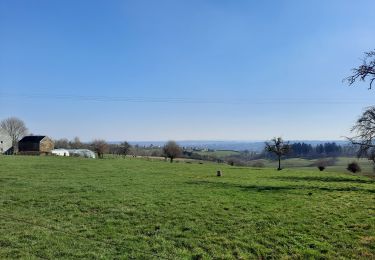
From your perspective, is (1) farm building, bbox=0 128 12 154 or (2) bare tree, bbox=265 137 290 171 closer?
(2) bare tree, bbox=265 137 290 171

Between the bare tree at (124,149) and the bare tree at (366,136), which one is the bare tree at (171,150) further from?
the bare tree at (366,136)

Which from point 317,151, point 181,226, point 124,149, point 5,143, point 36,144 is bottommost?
point 181,226

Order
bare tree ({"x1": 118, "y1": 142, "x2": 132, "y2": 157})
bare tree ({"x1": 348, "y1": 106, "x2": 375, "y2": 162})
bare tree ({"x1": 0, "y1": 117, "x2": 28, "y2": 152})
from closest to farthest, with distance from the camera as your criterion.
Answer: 1. bare tree ({"x1": 348, "y1": 106, "x2": 375, "y2": 162})
2. bare tree ({"x1": 118, "y1": 142, "x2": 132, "y2": 157})
3. bare tree ({"x1": 0, "y1": 117, "x2": 28, "y2": 152})

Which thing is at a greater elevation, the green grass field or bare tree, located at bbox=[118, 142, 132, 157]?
bare tree, located at bbox=[118, 142, 132, 157]

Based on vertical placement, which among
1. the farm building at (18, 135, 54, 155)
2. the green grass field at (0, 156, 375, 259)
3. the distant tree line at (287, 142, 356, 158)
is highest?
the farm building at (18, 135, 54, 155)

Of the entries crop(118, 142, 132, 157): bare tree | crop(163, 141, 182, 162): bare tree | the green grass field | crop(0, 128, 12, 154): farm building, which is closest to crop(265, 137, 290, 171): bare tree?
crop(163, 141, 182, 162): bare tree

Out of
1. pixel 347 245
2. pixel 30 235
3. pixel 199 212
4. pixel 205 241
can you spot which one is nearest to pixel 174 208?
pixel 199 212

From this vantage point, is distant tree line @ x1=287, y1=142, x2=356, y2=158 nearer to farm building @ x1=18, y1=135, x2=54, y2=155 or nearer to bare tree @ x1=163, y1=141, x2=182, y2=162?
bare tree @ x1=163, y1=141, x2=182, y2=162

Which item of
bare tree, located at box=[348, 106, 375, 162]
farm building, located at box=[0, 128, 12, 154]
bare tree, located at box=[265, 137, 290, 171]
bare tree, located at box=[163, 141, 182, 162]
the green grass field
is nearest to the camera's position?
the green grass field

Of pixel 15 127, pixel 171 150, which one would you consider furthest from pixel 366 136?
pixel 15 127

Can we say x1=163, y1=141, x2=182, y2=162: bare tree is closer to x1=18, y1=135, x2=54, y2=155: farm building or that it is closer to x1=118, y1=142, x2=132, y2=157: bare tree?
x1=118, y1=142, x2=132, y2=157: bare tree

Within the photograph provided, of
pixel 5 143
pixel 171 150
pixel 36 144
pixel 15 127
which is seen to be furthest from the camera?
pixel 15 127

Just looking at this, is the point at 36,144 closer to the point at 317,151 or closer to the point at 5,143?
the point at 5,143

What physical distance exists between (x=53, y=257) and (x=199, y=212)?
23.5ft
